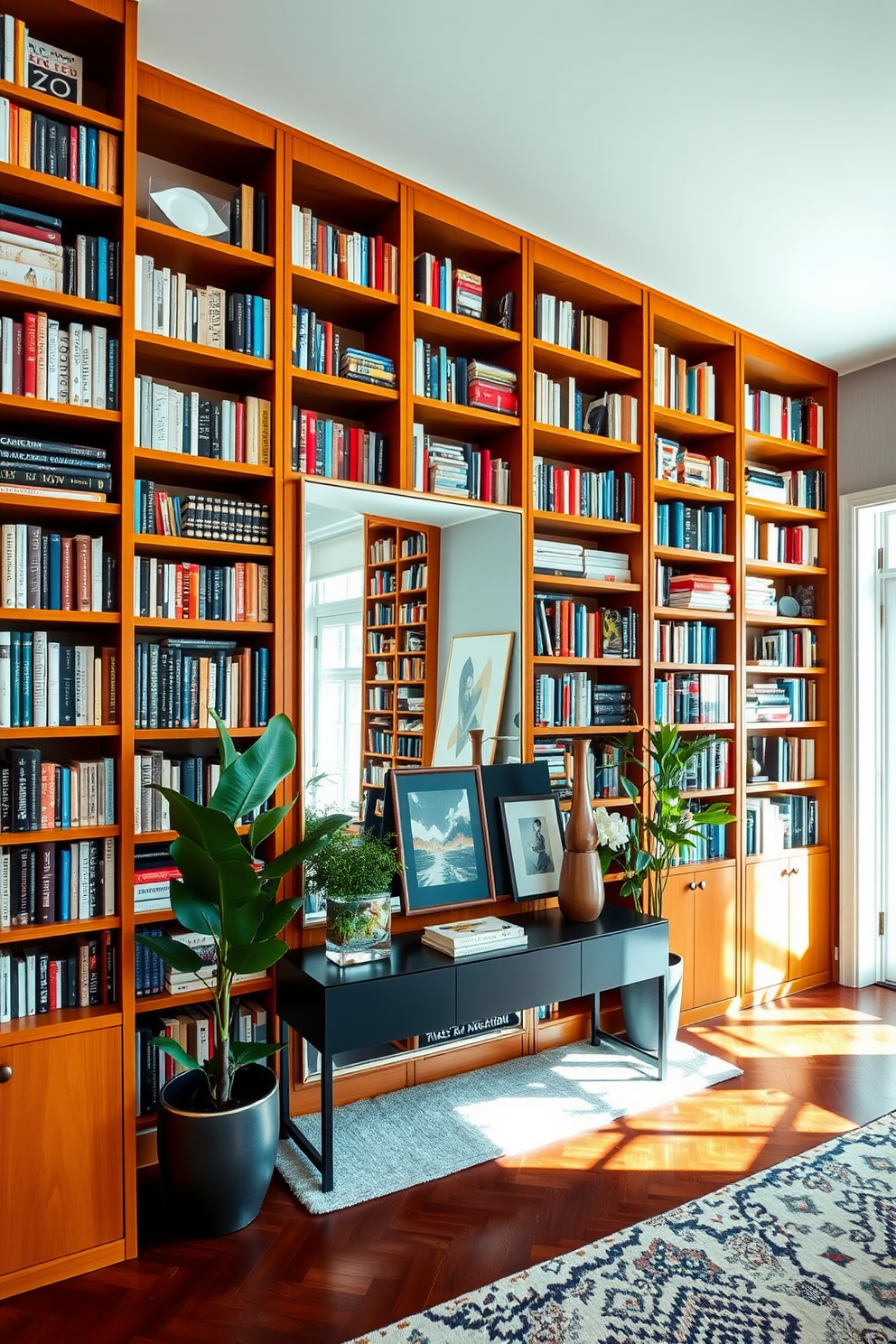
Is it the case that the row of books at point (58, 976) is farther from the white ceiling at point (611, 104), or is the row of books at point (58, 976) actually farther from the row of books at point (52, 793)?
the white ceiling at point (611, 104)

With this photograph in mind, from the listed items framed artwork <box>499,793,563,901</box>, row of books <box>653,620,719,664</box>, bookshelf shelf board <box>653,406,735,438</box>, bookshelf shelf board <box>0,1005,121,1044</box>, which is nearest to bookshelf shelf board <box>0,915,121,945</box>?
bookshelf shelf board <box>0,1005,121,1044</box>

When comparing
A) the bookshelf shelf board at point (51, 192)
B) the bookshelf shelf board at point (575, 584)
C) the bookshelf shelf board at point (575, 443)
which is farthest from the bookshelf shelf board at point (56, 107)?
the bookshelf shelf board at point (575, 584)

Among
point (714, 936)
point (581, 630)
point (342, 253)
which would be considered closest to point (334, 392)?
point (342, 253)

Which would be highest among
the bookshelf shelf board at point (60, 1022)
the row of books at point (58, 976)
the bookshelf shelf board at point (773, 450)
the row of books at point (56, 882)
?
the bookshelf shelf board at point (773, 450)

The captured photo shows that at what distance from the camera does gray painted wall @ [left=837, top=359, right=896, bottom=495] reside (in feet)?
14.3

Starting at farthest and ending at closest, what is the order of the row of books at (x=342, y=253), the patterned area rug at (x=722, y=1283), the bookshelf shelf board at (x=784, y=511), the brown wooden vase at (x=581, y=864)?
the bookshelf shelf board at (x=784, y=511)
the brown wooden vase at (x=581, y=864)
the row of books at (x=342, y=253)
the patterned area rug at (x=722, y=1283)

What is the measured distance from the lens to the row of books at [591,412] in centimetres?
357

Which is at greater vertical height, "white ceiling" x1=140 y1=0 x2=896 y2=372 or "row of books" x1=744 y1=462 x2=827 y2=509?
"white ceiling" x1=140 y1=0 x2=896 y2=372

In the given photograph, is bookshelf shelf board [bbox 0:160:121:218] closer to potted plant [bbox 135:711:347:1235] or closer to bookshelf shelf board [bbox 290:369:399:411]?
bookshelf shelf board [bbox 290:369:399:411]

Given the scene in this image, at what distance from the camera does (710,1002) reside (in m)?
4.02

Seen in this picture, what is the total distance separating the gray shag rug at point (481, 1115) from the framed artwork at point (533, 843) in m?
0.69

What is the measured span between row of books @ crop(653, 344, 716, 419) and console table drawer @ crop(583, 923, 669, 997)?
2291mm

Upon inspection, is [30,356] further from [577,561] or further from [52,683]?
[577,561]

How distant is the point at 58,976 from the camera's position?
2.27 metres
